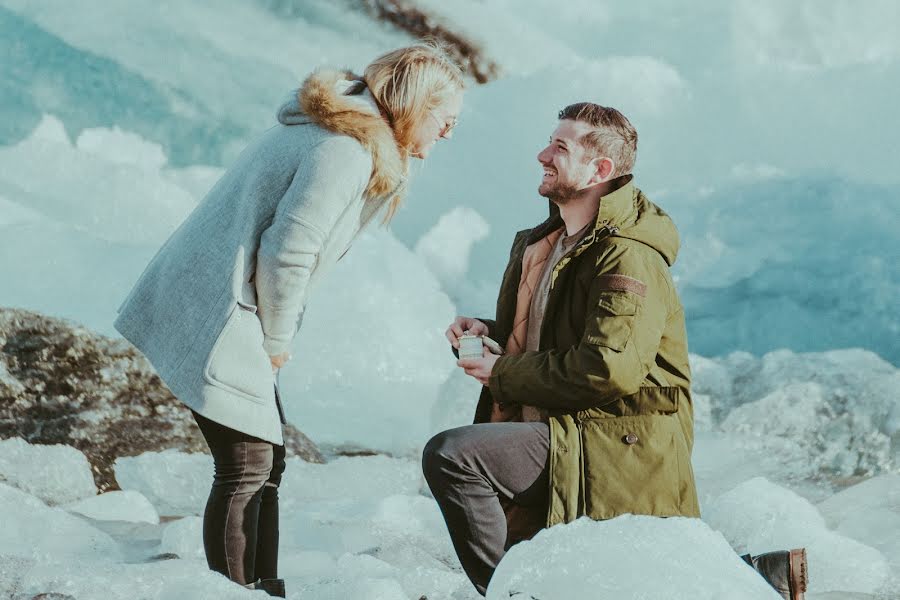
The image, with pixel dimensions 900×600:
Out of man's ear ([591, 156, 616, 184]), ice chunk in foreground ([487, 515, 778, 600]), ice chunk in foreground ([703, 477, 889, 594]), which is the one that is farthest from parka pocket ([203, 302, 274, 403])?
ice chunk in foreground ([703, 477, 889, 594])

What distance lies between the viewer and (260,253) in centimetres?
240

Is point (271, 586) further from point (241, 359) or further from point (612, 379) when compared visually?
point (612, 379)

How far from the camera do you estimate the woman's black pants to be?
8.04ft

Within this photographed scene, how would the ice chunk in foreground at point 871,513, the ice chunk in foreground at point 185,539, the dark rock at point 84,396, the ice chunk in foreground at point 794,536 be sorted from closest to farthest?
the ice chunk in foreground at point 794,536 → the ice chunk in foreground at point 185,539 → the ice chunk in foreground at point 871,513 → the dark rock at point 84,396

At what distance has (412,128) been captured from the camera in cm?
255

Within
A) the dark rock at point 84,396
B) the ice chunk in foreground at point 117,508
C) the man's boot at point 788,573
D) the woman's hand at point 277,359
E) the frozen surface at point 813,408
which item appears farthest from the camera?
the frozen surface at point 813,408

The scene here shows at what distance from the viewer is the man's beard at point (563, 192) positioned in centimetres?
270

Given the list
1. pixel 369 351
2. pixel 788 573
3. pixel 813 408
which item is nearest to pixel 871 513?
pixel 788 573

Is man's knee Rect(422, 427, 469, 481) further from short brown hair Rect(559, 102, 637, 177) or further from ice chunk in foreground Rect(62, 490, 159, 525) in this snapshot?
ice chunk in foreground Rect(62, 490, 159, 525)

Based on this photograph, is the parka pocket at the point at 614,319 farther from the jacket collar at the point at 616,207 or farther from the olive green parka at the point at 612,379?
the jacket collar at the point at 616,207

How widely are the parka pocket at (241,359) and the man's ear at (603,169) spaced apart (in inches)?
37.8

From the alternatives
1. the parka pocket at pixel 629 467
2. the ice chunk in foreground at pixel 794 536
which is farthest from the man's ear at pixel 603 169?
the ice chunk in foreground at pixel 794 536

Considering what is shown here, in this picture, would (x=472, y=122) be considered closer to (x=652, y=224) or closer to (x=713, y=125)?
(x=713, y=125)

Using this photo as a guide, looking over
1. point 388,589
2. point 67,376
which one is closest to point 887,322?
point 67,376
